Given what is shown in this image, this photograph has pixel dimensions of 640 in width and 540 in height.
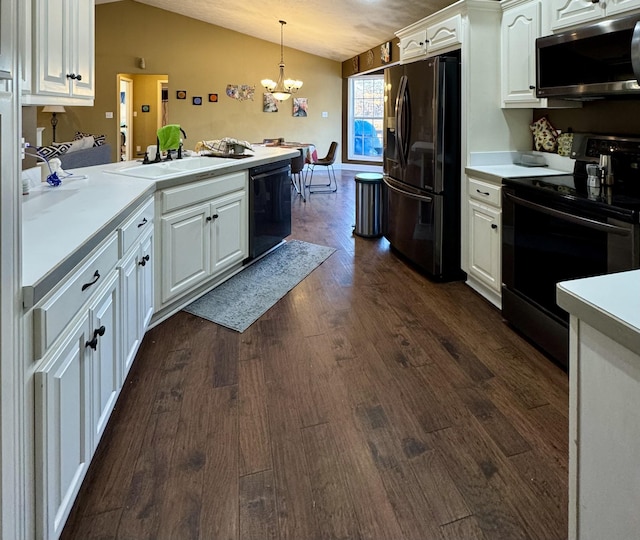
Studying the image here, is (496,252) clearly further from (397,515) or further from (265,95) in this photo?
(265,95)

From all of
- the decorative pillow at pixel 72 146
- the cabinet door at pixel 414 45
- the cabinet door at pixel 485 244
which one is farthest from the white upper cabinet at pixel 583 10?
the decorative pillow at pixel 72 146

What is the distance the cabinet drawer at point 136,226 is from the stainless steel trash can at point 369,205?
2.76m

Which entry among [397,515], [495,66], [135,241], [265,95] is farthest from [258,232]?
[265,95]

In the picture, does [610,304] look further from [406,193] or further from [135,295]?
[406,193]

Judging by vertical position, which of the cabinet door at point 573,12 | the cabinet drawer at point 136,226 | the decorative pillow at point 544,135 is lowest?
the cabinet drawer at point 136,226

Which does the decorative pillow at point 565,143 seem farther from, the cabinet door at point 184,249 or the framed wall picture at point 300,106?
the framed wall picture at point 300,106

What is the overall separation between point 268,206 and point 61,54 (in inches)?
83.5

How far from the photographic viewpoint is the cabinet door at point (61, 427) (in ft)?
3.49

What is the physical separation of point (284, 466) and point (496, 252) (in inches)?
76.0

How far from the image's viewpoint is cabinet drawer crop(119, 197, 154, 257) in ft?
6.07

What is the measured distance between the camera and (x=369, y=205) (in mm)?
4945

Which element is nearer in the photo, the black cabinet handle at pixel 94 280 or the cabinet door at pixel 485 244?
the black cabinet handle at pixel 94 280

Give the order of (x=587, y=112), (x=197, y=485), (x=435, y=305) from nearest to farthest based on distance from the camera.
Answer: (x=197, y=485) → (x=587, y=112) → (x=435, y=305)

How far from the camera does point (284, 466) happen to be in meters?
1.60
